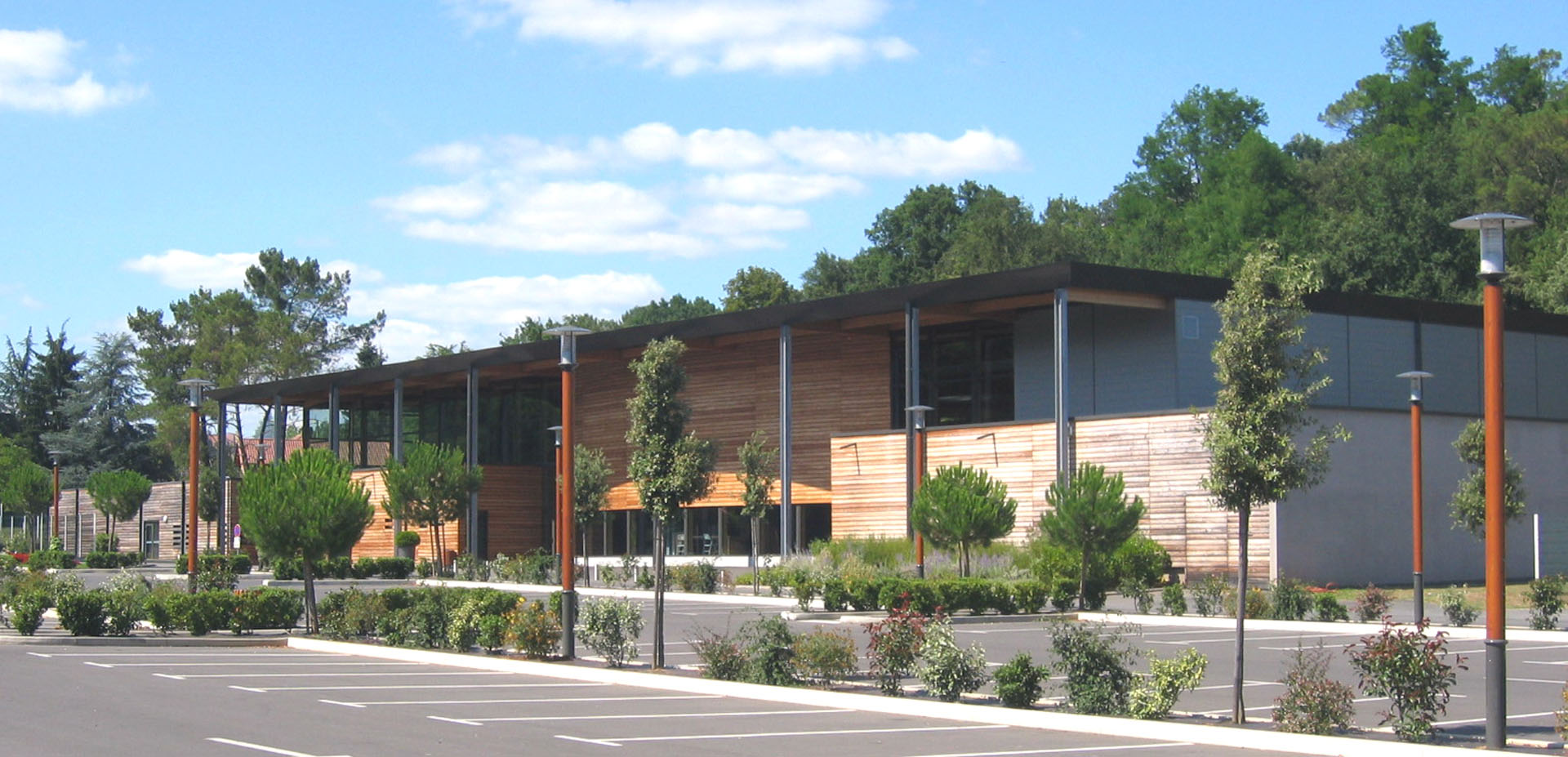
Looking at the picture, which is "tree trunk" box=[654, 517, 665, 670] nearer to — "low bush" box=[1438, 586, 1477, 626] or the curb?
the curb

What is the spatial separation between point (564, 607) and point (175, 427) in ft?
286

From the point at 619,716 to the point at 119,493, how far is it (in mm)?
58773

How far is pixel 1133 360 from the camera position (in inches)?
1663

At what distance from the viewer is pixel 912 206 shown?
97.8 meters

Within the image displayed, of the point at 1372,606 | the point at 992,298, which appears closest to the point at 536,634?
the point at 1372,606

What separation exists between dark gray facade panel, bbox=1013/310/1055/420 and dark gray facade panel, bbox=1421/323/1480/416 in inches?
454

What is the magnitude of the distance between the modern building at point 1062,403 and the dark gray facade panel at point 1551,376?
9cm

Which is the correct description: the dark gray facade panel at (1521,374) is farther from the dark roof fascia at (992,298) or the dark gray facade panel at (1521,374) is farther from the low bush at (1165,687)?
the low bush at (1165,687)

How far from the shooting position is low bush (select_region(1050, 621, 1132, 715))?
1481 cm

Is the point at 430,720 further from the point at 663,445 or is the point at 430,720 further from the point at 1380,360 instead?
the point at 1380,360

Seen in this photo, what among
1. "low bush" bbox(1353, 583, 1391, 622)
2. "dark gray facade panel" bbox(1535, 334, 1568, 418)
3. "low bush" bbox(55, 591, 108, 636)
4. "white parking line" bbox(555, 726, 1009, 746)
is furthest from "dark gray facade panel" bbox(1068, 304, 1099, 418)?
"white parking line" bbox(555, 726, 1009, 746)

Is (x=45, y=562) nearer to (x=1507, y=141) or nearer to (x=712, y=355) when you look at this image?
(x=712, y=355)

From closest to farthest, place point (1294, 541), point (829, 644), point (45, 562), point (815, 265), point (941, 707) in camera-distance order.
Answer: point (941, 707), point (829, 644), point (1294, 541), point (45, 562), point (815, 265)

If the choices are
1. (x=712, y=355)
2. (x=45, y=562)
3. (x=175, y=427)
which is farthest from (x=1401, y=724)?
(x=175, y=427)
